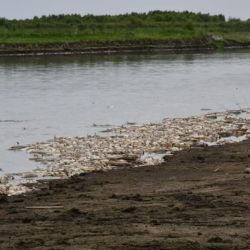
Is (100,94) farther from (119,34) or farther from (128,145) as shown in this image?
(119,34)

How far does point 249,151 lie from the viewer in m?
17.5

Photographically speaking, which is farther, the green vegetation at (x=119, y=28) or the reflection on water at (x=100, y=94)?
the green vegetation at (x=119, y=28)

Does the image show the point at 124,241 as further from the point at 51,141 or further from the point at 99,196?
the point at 51,141

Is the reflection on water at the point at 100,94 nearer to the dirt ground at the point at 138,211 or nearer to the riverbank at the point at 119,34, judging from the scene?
the dirt ground at the point at 138,211

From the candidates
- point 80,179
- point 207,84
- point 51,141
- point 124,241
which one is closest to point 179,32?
point 207,84

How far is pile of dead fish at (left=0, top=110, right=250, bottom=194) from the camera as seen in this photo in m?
16.4

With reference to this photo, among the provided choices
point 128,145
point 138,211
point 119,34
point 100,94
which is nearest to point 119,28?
point 119,34

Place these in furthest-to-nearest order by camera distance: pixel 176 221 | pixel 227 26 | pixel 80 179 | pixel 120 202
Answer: pixel 227 26 < pixel 80 179 < pixel 120 202 < pixel 176 221

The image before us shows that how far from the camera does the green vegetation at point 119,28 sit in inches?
3002

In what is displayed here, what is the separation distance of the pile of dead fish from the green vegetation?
167 feet

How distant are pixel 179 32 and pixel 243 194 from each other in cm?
7362

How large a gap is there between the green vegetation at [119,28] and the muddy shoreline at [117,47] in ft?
1.72

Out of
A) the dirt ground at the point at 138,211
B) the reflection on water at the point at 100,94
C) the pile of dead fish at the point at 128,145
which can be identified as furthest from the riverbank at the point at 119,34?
the dirt ground at the point at 138,211

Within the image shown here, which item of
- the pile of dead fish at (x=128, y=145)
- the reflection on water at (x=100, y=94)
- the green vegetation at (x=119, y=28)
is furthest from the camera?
the green vegetation at (x=119, y=28)
